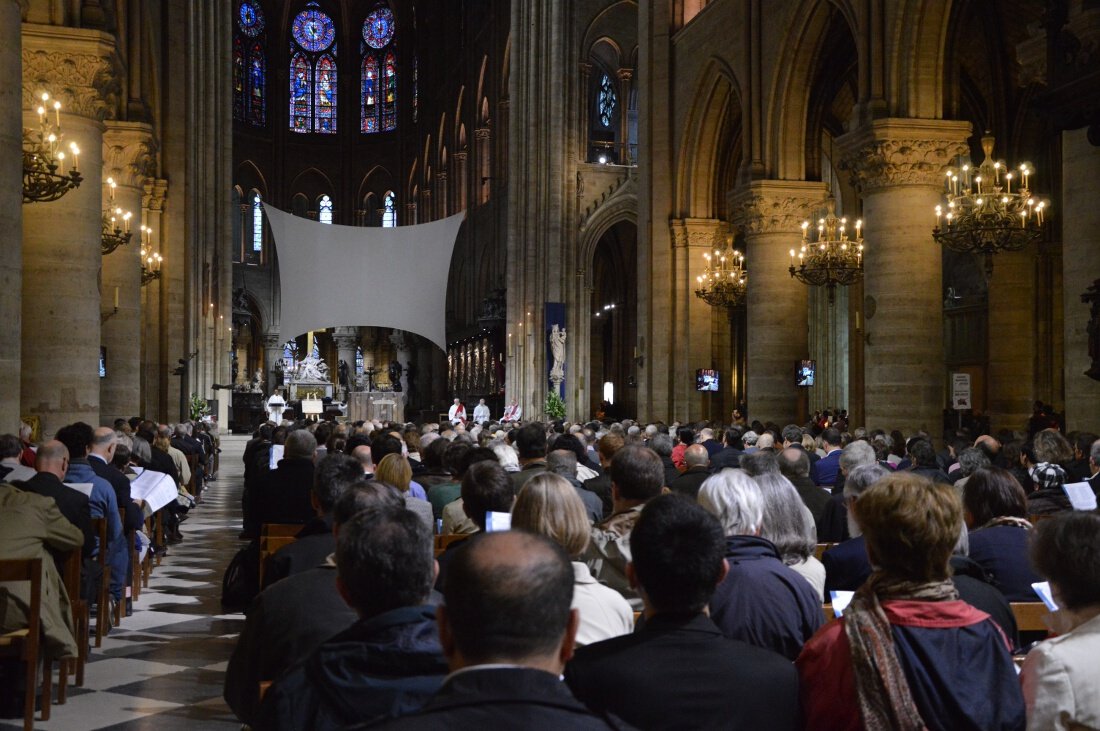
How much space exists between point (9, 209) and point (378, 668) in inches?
309

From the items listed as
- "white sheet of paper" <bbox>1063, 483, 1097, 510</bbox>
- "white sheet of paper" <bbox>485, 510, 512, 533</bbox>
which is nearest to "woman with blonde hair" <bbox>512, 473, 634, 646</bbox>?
"white sheet of paper" <bbox>485, 510, 512, 533</bbox>

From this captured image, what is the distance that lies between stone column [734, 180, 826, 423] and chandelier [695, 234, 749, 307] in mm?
1275

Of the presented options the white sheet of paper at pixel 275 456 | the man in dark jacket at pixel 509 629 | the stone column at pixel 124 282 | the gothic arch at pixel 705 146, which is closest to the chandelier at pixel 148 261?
the stone column at pixel 124 282

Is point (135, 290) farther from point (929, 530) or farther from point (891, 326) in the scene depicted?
point (929, 530)

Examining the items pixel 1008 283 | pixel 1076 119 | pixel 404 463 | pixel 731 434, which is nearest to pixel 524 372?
pixel 1008 283

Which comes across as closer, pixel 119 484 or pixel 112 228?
pixel 119 484

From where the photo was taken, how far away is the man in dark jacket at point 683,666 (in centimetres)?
255

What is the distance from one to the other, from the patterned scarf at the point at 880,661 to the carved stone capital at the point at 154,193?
68.2 ft

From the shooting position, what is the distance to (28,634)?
514 cm

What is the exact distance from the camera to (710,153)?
25000 millimetres

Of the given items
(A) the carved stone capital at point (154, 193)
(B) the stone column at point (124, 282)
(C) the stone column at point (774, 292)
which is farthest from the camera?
(A) the carved stone capital at point (154, 193)

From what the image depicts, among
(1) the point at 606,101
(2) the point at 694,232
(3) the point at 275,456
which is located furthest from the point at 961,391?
(1) the point at 606,101

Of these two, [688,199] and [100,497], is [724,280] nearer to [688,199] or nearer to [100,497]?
[688,199]

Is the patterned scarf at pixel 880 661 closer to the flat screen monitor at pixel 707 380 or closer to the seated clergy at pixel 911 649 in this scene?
the seated clergy at pixel 911 649
